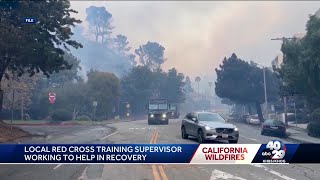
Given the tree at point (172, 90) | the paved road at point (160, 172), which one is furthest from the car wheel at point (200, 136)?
the tree at point (172, 90)

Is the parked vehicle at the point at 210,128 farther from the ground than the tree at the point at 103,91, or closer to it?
closer to it

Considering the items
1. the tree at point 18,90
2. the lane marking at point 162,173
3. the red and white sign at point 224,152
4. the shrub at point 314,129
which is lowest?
the shrub at point 314,129

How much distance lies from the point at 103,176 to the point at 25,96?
5116 centimetres

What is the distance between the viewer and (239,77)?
208ft

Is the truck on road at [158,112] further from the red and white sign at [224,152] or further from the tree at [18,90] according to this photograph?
the red and white sign at [224,152]

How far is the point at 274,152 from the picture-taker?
891 cm

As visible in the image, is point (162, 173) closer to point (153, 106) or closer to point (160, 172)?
point (160, 172)

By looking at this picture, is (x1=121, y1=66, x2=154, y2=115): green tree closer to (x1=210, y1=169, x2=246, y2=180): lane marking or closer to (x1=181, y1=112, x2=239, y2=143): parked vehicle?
(x1=181, y1=112, x2=239, y2=143): parked vehicle

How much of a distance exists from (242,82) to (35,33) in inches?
1668

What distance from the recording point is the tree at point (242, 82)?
59372mm

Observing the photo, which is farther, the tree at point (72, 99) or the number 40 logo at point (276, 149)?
the tree at point (72, 99)

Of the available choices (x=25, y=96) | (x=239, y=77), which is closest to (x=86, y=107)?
(x=25, y=96)

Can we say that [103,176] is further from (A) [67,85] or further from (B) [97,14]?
(A) [67,85]

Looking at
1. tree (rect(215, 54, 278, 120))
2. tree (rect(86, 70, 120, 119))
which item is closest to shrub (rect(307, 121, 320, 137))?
tree (rect(215, 54, 278, 120))
